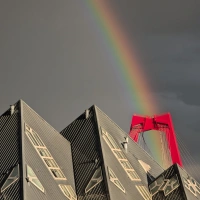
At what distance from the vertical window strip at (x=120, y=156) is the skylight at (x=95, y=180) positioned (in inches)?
168

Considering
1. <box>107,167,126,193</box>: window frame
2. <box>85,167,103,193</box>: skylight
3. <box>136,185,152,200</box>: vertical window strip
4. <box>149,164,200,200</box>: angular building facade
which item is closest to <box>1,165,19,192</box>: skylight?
<box>85,167,103,193</box>: skylight

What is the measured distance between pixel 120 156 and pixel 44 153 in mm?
8520

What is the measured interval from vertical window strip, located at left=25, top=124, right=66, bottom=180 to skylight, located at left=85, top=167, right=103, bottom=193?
2.46 meters

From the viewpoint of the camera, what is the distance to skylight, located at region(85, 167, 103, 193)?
6191 centimetres

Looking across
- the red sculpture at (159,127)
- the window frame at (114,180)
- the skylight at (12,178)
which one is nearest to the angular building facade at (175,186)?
the window frame at (114,180)

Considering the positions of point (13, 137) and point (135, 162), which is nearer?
point (13, 137)

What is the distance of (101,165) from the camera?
208ft

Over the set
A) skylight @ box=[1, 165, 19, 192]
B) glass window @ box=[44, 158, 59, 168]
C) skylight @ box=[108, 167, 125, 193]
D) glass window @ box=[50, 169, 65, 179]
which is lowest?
skylight @ box=[1, 165, 19, 192]

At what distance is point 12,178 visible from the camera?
56.1 m

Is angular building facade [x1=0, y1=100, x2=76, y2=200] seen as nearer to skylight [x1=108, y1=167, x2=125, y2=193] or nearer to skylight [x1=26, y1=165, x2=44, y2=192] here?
skylight [x1=26, y1=165, x2=44, y2=192]

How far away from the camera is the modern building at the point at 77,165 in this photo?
58094 millimetres

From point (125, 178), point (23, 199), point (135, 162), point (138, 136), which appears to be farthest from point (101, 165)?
point (138, 136)

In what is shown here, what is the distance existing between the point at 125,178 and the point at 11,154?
11.6m

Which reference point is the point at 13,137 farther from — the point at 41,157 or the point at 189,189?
the point at 189,189
